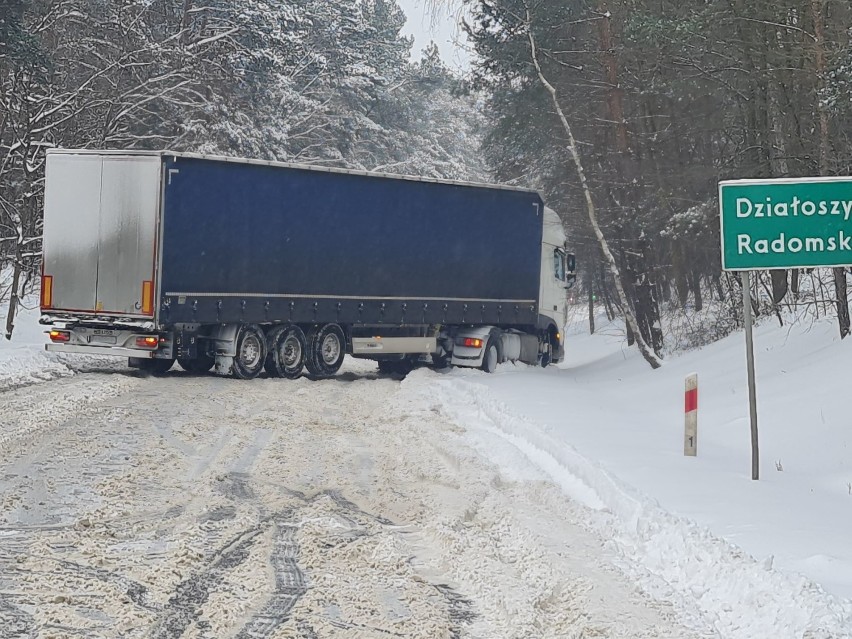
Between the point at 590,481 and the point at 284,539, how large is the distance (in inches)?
133

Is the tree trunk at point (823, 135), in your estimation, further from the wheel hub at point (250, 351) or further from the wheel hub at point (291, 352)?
the wheel hub at point (250, 351)

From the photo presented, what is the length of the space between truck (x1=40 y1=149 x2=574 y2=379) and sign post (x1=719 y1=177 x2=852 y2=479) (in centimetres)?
1171

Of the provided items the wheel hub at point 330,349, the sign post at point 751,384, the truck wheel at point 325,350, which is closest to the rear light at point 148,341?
the truck wheel at point 325,350

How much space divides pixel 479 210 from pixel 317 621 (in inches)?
805

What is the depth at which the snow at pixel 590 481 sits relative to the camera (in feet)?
21.6

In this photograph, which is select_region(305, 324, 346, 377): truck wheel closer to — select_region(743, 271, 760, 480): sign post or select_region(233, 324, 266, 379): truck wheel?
select_region(233, 324, 266, 379): truck wheel

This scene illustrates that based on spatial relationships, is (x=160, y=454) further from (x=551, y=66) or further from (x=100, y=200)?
(x=551, y=66)

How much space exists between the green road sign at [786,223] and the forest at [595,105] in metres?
6.69

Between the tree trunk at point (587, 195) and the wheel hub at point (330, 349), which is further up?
the tree trunk at point (587, 195)

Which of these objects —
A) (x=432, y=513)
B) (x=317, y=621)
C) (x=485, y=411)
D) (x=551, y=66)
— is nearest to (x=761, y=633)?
(x=317, y=621)

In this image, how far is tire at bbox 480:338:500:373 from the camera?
26.1m

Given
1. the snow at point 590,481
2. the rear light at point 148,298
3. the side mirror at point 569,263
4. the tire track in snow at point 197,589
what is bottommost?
the tire track in snow at point 197,589

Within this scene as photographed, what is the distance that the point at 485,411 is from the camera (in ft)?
55.7

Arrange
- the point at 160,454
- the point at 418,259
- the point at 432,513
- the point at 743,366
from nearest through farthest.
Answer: the point at 432,513 → the point at 160,454 → the point at 743,366 → the point at 418,259
